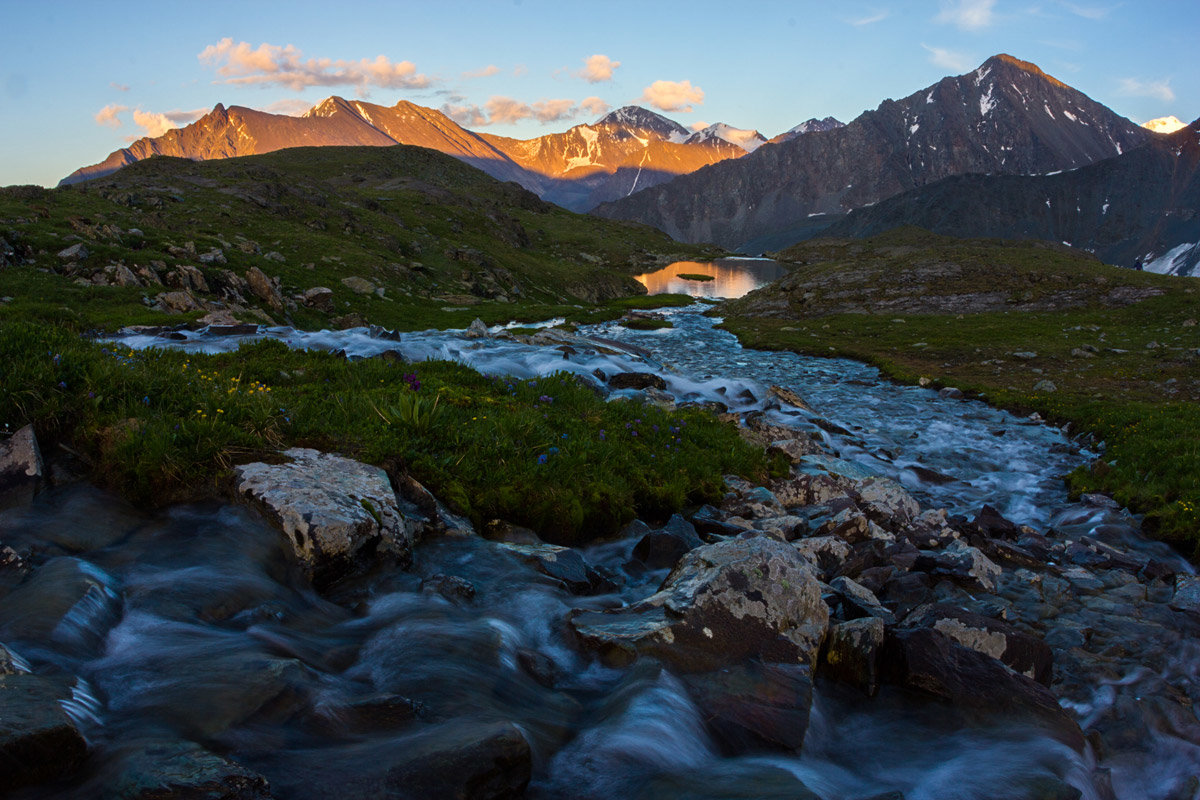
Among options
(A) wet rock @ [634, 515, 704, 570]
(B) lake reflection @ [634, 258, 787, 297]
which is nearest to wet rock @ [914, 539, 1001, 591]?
(A) wet rock @ [634, 515, 704, 570]

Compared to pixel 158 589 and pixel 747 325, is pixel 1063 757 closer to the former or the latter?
pixel 158 589

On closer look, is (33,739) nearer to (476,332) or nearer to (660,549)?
(660,549)

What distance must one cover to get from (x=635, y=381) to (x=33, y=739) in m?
18.6

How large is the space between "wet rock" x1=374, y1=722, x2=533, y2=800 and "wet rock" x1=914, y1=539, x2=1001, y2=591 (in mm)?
6967

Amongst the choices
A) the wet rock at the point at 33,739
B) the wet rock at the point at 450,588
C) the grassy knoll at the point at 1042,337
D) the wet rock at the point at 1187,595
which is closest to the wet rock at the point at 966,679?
the wet rock at the point at 450,588

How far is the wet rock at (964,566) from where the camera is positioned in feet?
28.6

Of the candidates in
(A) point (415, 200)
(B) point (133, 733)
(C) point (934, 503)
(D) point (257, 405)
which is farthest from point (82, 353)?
(A) point (415, 200)

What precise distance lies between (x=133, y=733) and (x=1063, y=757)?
6829 millimetres

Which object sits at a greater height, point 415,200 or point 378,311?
point 415,200

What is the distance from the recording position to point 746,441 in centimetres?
1469

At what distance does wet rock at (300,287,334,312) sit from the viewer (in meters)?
36.5

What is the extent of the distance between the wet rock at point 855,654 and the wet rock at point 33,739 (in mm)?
5744

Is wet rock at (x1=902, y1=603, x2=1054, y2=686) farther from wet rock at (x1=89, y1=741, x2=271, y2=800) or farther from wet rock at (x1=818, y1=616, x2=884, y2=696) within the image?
wet rock at (x1=89, y1=741, x2=271, y2=800)

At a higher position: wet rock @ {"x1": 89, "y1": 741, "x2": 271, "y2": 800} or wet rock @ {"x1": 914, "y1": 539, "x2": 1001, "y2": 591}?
wet rock @ {"x1": 89, "y1": 741, "x2": 271, "y2": 800}
